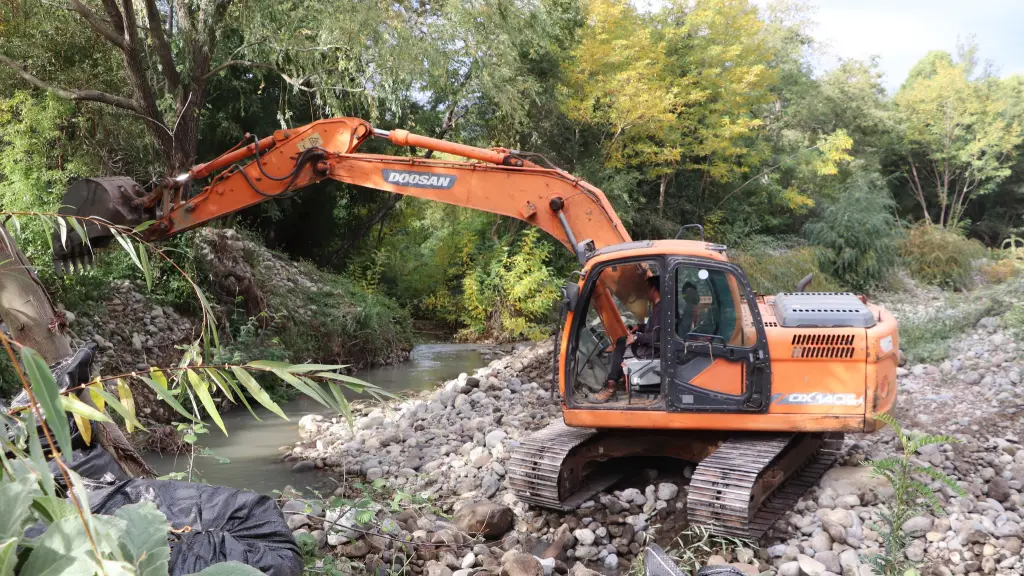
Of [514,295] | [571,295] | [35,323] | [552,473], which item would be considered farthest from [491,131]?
[35,323]

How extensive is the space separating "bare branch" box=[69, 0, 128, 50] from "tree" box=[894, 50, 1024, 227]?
24.1 metres

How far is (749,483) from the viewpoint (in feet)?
15.3

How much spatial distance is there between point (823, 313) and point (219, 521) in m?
4.14

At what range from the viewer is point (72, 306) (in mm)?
8484

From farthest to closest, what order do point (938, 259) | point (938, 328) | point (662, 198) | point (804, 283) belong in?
1. point (662, 198)
2. point (938, 259)
3. point (938, 328)
4. point (804, 283)

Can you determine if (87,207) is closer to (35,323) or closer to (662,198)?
(35,323)

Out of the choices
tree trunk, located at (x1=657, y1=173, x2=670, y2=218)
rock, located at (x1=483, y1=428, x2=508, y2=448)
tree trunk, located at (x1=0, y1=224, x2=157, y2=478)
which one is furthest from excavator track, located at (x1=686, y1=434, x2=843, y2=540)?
tree trunk, located at (x1=657, y1=173, x2=670, y2=218)

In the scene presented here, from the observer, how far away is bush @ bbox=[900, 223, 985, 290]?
1764 cm

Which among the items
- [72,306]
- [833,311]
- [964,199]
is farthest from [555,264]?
[964,199]

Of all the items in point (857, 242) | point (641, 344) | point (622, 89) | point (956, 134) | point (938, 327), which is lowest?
point (938, 327)

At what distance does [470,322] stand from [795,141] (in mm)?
12946

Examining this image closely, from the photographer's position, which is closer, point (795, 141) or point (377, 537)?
point (377, 537)

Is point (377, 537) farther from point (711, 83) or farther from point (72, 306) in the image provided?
point (711, 83)

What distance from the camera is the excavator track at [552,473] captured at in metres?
5.32
